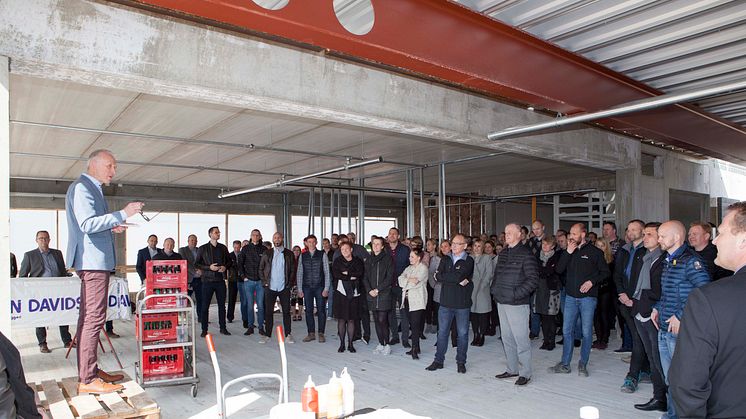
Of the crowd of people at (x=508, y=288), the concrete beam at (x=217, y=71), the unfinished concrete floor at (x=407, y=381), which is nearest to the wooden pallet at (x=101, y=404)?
the unfinished concrete floor at (x=407, y=381)

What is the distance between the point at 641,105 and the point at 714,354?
3.81 m

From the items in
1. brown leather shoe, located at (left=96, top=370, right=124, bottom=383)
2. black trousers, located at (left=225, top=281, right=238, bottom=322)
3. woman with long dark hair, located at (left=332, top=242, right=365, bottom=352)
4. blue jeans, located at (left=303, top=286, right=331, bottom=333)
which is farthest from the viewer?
black trousers, located at (left=225, top=281, right=238, bottom=322)

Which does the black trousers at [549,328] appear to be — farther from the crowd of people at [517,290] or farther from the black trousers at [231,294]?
the black trousers at [231,294]

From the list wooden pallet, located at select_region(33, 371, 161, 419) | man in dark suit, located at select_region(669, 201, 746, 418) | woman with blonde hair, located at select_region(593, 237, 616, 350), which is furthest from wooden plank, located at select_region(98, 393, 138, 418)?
woman with blonde hair, located at select_region(593, 237, 616, 350)

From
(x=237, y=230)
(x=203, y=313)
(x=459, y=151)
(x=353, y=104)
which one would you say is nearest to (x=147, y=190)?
(x=237, y=230)

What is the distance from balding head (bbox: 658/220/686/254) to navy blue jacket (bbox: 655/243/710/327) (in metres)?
0.04

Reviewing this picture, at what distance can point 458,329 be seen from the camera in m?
6.11

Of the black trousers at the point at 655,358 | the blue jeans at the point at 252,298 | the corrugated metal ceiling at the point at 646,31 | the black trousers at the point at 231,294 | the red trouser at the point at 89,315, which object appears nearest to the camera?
the red trouser at the point at 89,315

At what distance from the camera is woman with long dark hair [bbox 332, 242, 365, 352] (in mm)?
7375

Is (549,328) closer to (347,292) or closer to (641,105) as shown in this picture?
(347,292)

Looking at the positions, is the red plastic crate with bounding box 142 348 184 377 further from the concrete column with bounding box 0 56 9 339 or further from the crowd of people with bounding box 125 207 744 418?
the crowd of people with bounding box 125 207 744 418

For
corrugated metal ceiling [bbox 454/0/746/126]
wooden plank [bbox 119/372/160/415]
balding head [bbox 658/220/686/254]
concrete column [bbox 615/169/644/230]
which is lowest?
wooden plank [bbox 119/372/160/415]

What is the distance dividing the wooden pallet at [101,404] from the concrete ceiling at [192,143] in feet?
12.8

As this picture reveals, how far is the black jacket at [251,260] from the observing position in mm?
8625
